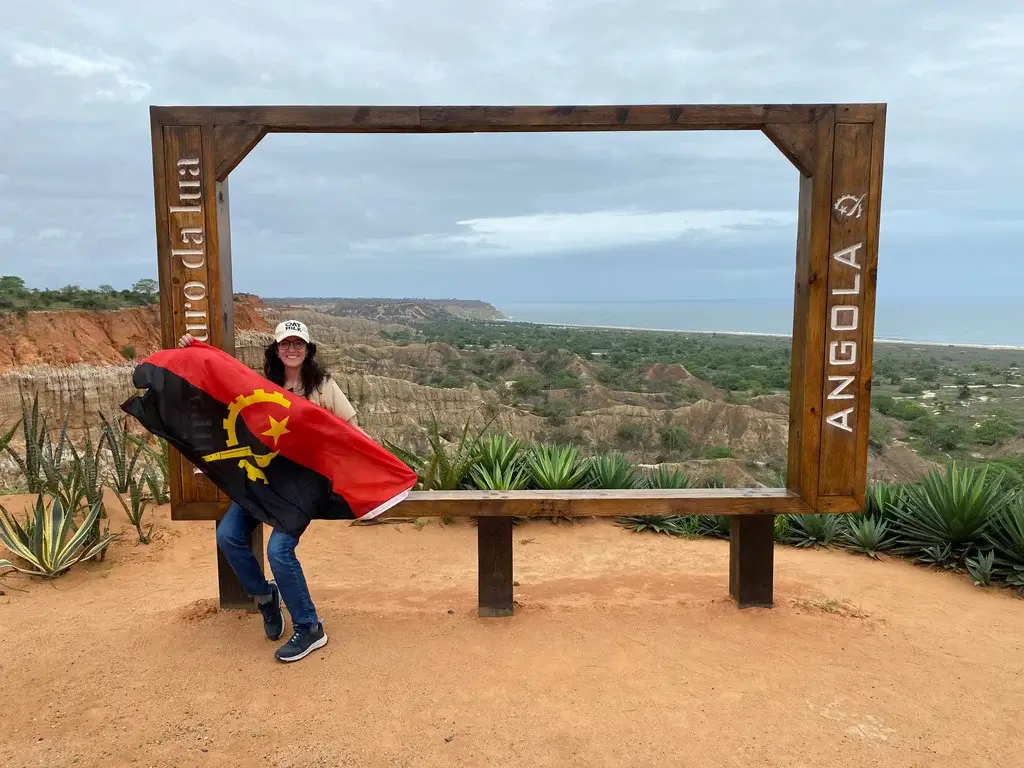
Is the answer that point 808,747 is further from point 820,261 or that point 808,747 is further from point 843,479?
point 820,261

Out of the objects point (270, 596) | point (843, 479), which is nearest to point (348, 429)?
point (270, 596)

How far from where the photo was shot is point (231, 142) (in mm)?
3566

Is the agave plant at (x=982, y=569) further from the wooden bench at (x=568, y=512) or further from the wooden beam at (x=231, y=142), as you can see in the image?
the wooden beam at (x=231, y=142)

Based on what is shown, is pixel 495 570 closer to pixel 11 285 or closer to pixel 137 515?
pixel 137 515

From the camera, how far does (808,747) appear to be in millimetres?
2660

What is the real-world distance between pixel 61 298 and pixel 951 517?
40.0 m

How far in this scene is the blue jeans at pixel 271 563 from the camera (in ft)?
10.4

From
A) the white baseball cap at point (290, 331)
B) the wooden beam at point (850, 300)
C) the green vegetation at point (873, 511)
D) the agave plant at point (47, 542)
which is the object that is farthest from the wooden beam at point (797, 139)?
the agave plant at point (47, 542)

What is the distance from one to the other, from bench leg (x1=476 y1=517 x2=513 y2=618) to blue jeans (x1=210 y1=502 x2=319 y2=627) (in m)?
0.97

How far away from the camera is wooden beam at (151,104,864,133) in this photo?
356cm

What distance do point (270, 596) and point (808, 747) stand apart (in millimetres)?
2527

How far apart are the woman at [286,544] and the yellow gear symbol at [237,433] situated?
0.68 feet

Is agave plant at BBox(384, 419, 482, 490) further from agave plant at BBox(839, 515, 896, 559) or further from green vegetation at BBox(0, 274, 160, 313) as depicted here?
green vegetation at BBox(0, 274, 160, 313)

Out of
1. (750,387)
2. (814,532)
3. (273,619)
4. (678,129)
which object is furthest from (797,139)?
(750,387)
